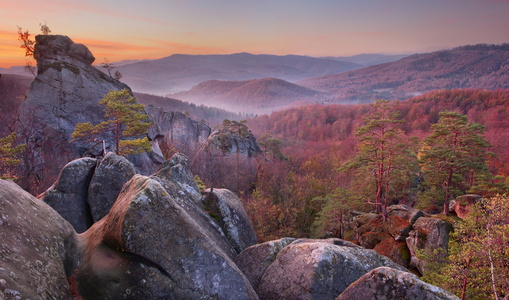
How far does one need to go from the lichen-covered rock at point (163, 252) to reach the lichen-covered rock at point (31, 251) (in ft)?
1.92

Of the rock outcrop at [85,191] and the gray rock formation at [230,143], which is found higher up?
the rock outcrop at [85,191]

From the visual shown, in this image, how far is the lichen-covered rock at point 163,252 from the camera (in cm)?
493

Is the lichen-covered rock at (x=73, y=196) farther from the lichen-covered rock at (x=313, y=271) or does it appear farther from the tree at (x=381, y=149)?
the tree at (x=381, y=149)

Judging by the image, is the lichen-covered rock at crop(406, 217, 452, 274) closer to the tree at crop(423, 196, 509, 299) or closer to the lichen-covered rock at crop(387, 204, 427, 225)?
the lichen-covered rock at crop(387, 204, 427, 225)

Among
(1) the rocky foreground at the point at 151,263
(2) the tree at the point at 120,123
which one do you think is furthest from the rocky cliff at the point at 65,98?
(1) the rocky foreground at the point at 151,263

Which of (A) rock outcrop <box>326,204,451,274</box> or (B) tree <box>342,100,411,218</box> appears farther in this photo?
(B) tree <box>342,100,411,218</box>

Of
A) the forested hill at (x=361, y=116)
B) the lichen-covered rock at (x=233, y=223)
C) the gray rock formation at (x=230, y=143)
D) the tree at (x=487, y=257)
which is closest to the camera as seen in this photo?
the tree at (x=487, y=257)

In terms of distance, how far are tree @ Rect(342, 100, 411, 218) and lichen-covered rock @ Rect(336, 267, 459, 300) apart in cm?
1994

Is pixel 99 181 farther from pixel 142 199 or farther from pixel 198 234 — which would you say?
pixel 198 234

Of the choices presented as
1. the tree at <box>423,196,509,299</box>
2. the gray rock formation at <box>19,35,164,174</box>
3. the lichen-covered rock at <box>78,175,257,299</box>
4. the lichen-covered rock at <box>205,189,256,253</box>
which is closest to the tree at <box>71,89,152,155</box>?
the gray rock formation at <box>19,35,164,174</box>

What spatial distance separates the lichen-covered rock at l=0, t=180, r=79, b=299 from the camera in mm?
3504

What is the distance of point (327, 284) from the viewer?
6.11 metres

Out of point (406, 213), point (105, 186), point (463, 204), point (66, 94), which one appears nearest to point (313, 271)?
point (105, 186)

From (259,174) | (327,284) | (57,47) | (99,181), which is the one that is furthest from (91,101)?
(327,284)
